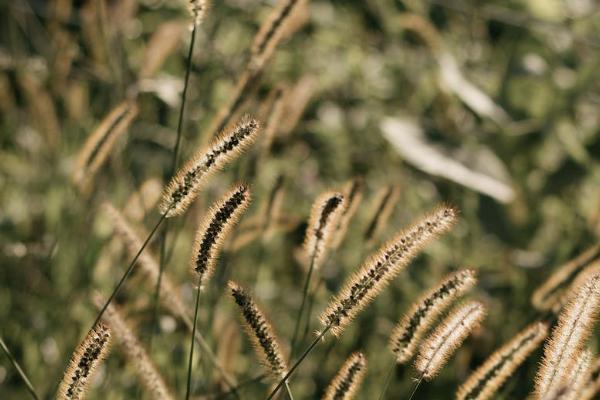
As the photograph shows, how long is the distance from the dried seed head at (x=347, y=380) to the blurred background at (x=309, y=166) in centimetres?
38

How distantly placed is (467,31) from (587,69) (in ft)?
2.12

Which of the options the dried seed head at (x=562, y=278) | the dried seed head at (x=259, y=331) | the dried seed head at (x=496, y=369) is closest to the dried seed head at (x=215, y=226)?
the dried seed head at (x=259, y=331)

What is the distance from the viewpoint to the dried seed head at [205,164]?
2.79 feet

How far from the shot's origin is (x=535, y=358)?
5.22ft

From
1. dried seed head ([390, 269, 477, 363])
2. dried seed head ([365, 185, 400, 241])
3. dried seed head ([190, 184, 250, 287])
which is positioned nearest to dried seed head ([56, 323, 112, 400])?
dried seed head ([190, 184, 250, 287])

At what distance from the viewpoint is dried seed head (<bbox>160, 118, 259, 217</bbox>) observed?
0.85 metres

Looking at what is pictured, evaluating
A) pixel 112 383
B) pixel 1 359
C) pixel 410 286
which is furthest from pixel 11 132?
pixel 410 286

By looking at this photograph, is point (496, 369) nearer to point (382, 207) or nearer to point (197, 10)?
point (382, 207)

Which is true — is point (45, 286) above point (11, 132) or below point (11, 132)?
below

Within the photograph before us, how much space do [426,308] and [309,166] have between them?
166cm

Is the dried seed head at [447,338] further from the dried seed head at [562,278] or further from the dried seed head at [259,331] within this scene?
the dried seed head at [562,278]

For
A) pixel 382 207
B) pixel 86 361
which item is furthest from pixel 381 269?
pixel 382 207

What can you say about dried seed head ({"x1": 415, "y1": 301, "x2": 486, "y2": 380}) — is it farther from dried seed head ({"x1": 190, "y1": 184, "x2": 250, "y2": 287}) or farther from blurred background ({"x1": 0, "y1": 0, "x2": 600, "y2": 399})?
blurred background ({"x1": 0, "y1": 0, "x2": 600, "y2": 399})

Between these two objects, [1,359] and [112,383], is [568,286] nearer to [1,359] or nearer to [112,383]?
[112,383]
